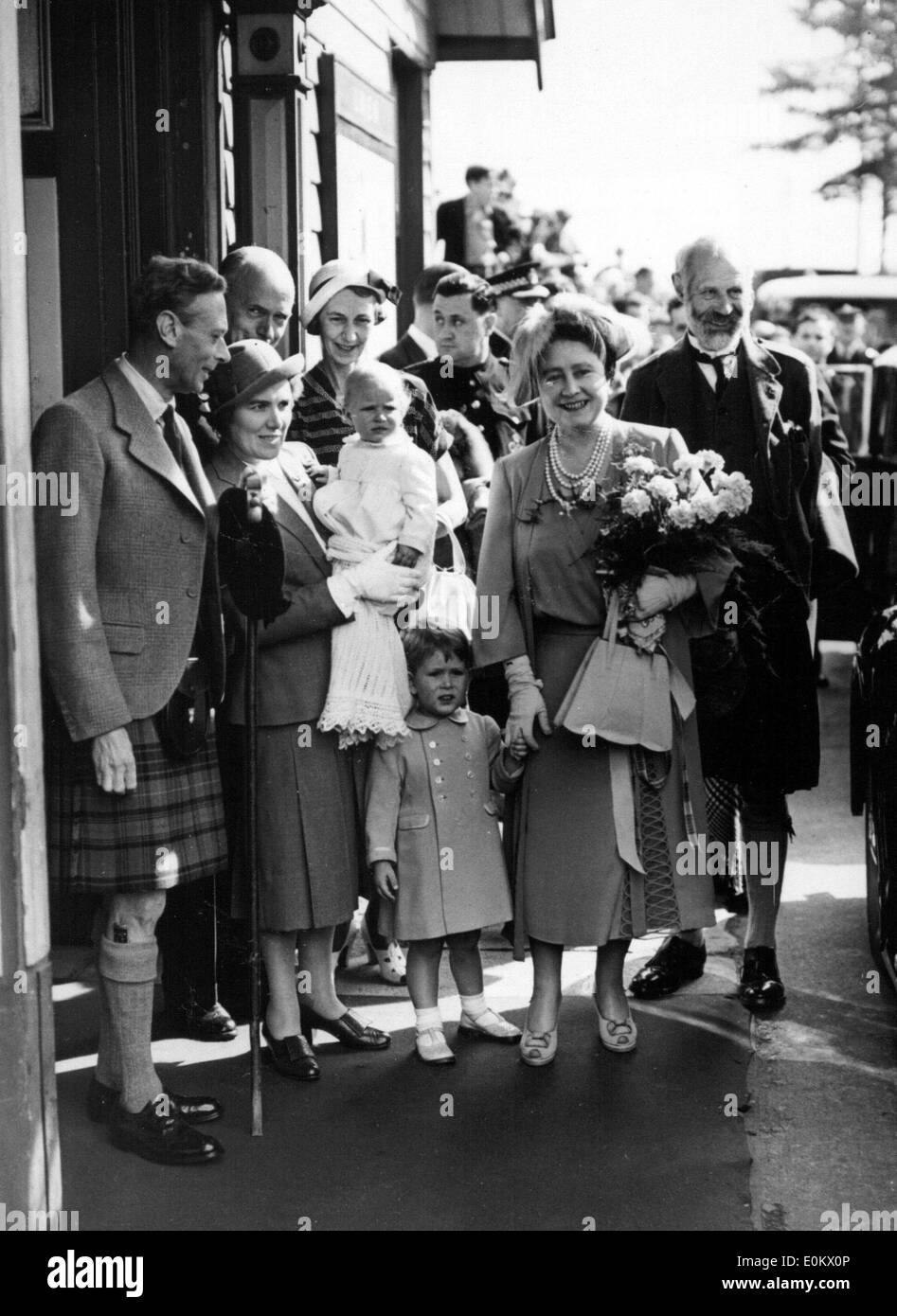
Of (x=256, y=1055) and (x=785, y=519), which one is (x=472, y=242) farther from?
(x=256, y=1055)

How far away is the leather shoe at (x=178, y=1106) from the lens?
13.6 feet

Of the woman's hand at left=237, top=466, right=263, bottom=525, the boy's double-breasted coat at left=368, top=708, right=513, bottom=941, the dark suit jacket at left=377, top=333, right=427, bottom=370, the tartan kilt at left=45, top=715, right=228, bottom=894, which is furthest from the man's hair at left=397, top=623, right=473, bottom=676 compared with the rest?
the dark suit jacket at left=377, top=333, right=427, bottom=370

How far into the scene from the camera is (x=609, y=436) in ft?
14.8

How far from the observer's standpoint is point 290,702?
4406 millimetres

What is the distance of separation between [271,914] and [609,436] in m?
1.60

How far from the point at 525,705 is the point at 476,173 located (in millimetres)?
7031

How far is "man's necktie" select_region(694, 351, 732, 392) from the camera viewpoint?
5.02 m

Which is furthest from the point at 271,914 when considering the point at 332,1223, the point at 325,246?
the point at 325,246

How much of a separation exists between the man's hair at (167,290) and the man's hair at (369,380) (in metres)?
0.55

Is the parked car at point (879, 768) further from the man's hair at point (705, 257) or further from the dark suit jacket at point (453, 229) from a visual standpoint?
the dark suit jacket at point (453, 229)

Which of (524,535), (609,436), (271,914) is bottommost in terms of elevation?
(271,914)

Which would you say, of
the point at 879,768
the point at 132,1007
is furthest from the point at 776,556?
the point at 132,1007

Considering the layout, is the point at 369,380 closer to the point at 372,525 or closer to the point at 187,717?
the point at 372,525
